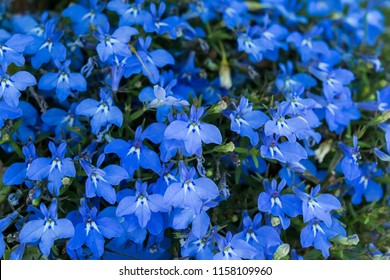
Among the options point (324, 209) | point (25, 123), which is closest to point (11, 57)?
point (25, 123)

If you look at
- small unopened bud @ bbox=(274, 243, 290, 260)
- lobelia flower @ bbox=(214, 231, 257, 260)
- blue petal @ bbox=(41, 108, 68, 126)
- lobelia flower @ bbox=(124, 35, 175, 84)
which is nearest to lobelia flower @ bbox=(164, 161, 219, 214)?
lobelia flower @ bbox=(214, 231, 257, 260)

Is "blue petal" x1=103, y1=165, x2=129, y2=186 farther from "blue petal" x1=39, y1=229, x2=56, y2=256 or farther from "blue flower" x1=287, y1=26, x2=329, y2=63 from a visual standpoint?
"blue flower" x1=287, y1=26, x2=329, y2=63

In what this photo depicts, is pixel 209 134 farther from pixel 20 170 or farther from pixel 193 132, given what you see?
pixel 20 170

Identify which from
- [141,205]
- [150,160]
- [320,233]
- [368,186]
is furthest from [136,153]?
[368,186]

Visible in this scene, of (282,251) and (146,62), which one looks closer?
(282,251)
